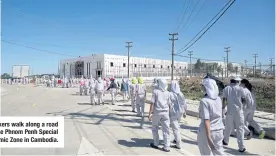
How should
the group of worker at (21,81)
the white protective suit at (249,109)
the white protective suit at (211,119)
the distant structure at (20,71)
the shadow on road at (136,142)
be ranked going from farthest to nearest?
the distant structure at (20,71)
the group of worker at (21,81)
the white protective suit at (249,109)
the shadow on road at (136,142)
the white protective suit at (211,119)

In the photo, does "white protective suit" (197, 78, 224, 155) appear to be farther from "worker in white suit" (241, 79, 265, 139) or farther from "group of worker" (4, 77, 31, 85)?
"group of worker" (4, 77, 31, 85)

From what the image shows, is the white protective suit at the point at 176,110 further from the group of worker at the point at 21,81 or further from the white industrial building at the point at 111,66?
the group of worker at the point at 21,81

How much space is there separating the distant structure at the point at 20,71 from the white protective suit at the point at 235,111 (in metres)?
73.5

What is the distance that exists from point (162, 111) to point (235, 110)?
71.9 inches

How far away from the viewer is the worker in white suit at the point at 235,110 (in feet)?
22.4

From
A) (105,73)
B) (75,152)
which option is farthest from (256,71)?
→ (105,73)

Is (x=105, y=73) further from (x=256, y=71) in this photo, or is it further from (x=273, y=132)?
(x=273, y=132)

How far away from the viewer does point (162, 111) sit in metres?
6.87

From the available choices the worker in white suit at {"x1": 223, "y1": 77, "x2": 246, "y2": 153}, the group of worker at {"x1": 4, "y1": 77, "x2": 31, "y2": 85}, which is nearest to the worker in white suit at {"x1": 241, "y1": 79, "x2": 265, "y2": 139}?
the worker in white suit at {"x1": 223, "y1": 77, "x2": 246, "y2": 153}

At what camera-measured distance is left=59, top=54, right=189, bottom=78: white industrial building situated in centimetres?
6788

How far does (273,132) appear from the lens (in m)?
8.23

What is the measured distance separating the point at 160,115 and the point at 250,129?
135 inches

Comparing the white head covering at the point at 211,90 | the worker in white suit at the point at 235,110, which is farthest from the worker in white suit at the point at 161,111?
the white head covering at the point at 211,90
